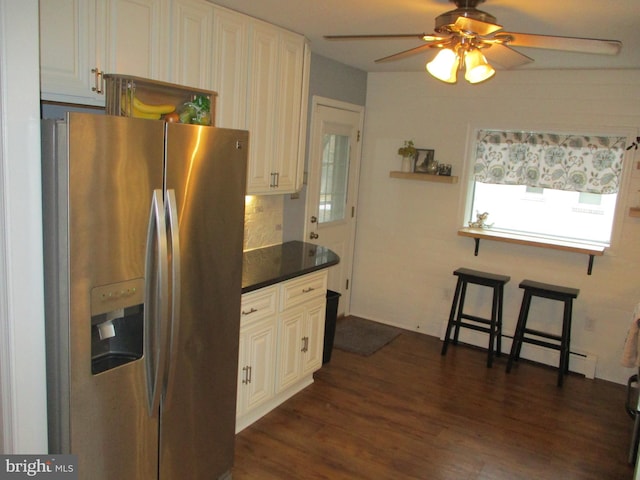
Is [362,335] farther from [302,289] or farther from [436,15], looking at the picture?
[436,15]

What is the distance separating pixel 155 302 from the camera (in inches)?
82.1

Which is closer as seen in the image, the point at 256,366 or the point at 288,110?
the point at 256,366

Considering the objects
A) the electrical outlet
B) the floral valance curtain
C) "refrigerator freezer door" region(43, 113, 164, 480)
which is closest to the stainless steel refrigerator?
"refrigerator freezer door" region(43, 113, 164, 480)

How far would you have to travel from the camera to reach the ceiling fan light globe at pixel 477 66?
2457 mm

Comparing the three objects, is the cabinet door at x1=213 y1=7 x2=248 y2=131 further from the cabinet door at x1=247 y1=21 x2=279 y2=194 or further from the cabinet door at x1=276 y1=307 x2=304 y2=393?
the cabinet door at x1=276 y1=307 x2=304 y2=393

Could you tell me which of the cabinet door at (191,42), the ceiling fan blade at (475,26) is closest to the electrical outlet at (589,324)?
the ceiling fan blade at (475,26)

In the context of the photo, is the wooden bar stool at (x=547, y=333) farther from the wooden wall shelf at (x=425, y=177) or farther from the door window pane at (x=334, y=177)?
the door window pane at (x=334, y=177)

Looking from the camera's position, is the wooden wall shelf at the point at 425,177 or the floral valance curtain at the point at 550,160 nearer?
the floral valance curtain at the point at 550,160

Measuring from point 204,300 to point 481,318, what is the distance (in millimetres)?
3073

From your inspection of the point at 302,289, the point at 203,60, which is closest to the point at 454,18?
the point at 203,60

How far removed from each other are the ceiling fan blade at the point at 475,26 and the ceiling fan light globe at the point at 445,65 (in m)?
0.24

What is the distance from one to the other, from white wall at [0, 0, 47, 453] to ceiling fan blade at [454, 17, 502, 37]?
1.60 metres

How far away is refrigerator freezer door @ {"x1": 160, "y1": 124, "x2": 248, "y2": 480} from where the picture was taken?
7.19 ft

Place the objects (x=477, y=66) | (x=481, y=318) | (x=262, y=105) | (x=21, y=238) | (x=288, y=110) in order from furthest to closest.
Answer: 1. (x=481, y=318)
2. (x=288, y=110)
3. (x=262, y=105)
4. (x=477, y=66)
5. (x=21, y=238)
